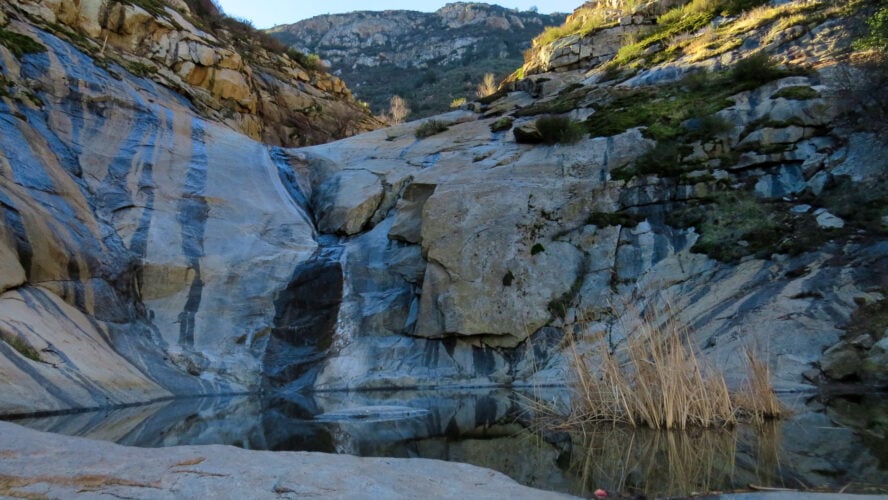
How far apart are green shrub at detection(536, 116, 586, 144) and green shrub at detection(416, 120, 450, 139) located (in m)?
4.40

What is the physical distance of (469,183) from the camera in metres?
14.8

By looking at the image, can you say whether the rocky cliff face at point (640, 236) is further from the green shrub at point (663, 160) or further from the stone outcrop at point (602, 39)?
the stone outcrop at point (602, 39)

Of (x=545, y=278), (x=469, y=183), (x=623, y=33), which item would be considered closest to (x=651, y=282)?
(x=545, y=278)

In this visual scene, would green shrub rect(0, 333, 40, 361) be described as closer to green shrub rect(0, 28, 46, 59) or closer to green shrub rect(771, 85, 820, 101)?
green shrub rect(0, 28, 46, 59)

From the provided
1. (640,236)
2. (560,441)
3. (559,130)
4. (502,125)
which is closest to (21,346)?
(560,441)

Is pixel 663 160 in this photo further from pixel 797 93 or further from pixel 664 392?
pixel 664 392

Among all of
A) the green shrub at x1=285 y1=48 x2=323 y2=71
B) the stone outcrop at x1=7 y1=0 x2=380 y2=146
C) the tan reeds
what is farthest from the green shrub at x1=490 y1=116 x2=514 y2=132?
the green shrub at x1=285 y1=48 x2=323 y2=71

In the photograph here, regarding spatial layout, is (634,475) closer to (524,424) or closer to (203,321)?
(524,424)

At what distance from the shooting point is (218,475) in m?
3.39

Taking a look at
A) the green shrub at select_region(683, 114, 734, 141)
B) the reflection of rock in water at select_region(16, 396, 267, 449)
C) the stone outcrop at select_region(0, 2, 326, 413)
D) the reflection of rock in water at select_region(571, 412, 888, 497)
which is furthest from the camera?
the green shrub at select_region(683, 114, 734, 141)

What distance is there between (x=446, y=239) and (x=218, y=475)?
10.4 metres

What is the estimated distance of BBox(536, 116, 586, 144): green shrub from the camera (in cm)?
1584

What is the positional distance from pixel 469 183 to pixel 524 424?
8790mm

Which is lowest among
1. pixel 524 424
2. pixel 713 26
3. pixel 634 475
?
pixel 524 424
